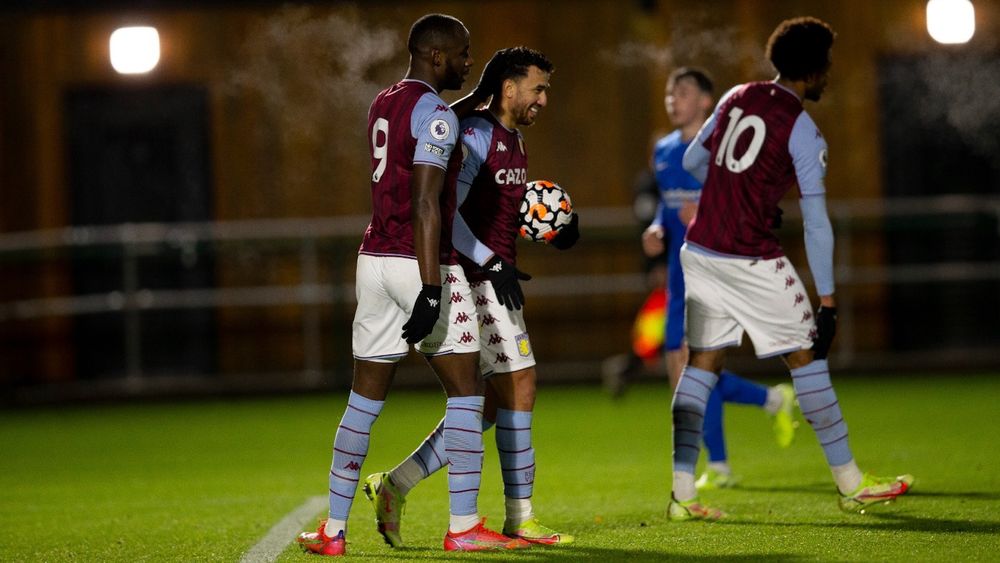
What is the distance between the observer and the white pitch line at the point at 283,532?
5.24 metres

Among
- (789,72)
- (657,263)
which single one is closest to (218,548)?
(789,72)

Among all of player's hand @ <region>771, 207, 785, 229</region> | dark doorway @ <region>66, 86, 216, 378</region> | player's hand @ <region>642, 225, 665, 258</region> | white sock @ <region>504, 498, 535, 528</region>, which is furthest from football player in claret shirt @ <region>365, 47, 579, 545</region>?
dark doorway @ <region>66, 86, 216, 378</region>

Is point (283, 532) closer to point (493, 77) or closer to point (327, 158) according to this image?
point (493, 77)

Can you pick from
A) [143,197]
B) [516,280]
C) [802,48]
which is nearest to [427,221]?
[516,280]

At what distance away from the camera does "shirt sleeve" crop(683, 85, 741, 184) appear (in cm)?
582

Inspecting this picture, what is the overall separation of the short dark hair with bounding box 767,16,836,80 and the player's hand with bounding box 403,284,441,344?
5.80 ft

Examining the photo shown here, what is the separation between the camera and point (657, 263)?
10312mm

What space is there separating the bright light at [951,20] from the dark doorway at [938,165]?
0.23 m

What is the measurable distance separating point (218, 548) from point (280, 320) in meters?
8.01

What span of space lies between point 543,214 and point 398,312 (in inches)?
25.9

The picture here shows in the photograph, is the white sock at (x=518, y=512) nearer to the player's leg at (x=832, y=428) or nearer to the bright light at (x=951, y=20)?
the player's leg at (x=832, y=428)

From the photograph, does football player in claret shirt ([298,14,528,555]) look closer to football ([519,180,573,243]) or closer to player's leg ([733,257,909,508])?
football ([519,180,573,243])

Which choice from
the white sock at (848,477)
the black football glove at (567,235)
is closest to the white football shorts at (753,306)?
the white sock at (848,477)

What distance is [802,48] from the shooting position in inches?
224
